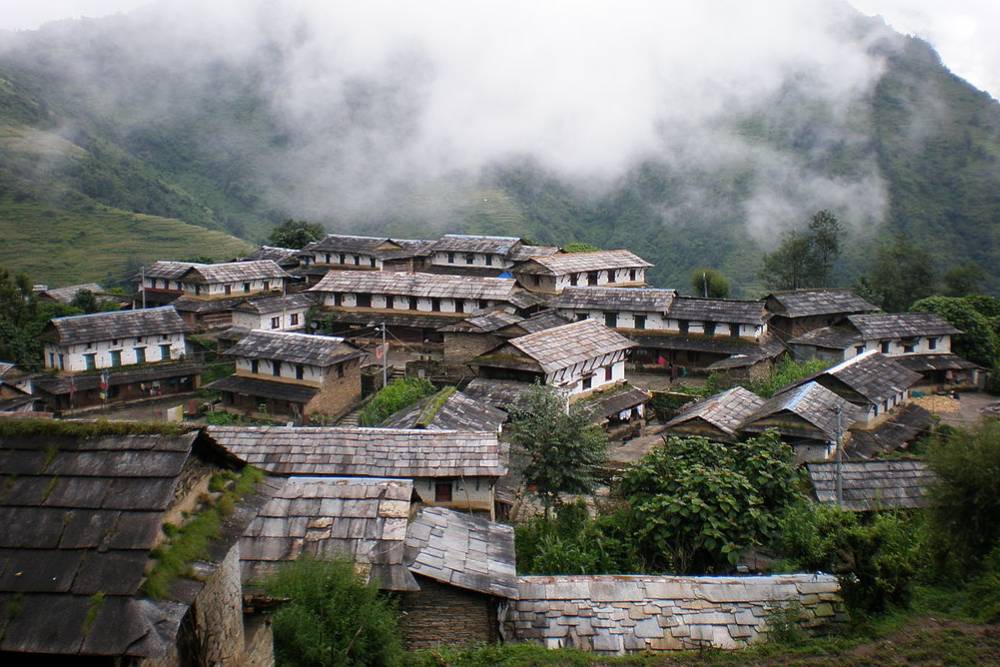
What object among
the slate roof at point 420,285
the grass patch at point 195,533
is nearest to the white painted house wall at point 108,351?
the slate roof at point 420,285

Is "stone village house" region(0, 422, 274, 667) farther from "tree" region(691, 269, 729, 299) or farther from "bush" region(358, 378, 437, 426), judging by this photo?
"tree" region(691, 269, 729, 299)

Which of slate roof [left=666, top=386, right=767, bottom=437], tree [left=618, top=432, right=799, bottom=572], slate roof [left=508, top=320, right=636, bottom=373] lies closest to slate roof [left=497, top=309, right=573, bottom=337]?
slate roof [left=508, top=320, right=636, bottom=373]

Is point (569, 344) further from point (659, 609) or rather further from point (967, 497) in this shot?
point (659, 609)

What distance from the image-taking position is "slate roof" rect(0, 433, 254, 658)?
6.11 metres

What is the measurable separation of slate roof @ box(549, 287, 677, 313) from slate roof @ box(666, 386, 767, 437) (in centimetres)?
1434

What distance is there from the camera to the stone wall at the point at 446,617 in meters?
14.1

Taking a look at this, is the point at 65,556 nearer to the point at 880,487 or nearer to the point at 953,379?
the point at 880,487

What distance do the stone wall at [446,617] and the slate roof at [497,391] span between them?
19.0 metres

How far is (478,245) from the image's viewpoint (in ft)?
199

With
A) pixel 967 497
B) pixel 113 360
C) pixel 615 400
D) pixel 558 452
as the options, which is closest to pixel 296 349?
pixel 113 360

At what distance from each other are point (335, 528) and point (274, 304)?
40919mm

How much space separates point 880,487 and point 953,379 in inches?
1201

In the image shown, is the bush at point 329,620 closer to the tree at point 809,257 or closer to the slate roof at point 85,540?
the slate roof at point 85,540

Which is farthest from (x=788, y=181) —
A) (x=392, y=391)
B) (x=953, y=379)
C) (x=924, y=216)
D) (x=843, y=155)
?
(x=392, y=391)
